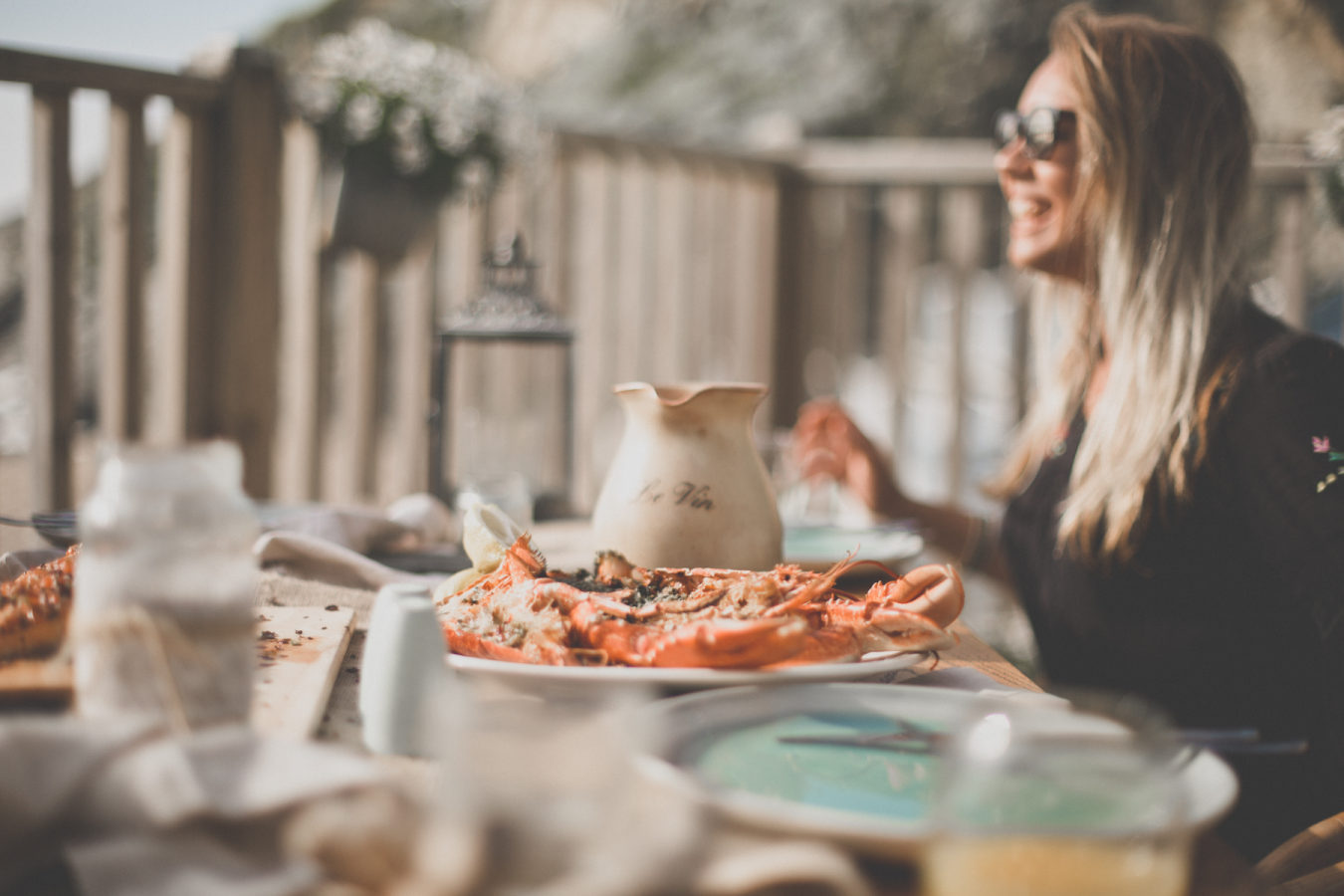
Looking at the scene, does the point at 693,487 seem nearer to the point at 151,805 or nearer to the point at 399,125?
the point at 151,805

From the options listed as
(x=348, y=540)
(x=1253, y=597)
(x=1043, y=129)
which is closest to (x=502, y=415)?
(x=348, y=540)

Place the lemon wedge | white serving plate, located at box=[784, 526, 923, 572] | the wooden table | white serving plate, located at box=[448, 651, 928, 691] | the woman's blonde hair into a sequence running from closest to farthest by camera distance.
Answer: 1. the wooden table
2. white serving plate, located at box=[448, 651, 928, 691]
3. the lemon wedge
4. white serving plate, located at box=[784, 526, 923, 572]
5. the woman's blonde hair

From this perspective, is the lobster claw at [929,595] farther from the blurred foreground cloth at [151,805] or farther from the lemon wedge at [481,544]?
the blurred foreground cloth at [151,805]

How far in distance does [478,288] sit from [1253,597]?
7.03 feet

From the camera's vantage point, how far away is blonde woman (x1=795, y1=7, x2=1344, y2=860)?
1392 mm

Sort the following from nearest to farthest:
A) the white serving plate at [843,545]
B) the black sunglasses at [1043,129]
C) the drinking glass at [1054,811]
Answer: the drinking glass at [1054,811], the white serving plate at [843,545], the black sunglasses at [1043,129]

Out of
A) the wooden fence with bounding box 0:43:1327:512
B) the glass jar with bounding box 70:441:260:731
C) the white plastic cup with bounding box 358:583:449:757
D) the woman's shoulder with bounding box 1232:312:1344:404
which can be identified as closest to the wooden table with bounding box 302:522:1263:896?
the white plastic cup with bounding box 358:583:449:757

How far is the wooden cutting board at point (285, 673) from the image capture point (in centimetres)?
68

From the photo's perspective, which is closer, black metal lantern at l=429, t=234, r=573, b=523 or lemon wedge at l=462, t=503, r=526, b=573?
lemon wedge at l=462, t=503, r=526, b=573

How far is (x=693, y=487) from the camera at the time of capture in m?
1.07

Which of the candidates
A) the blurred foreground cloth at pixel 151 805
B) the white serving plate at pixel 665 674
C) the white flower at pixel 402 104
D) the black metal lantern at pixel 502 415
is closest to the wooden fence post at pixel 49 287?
the white flower at pixel 402 104

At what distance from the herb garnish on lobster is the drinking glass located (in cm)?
34

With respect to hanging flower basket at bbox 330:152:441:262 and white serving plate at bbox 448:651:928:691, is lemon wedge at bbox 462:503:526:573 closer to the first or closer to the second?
white serving plate at bbox 448:651:928:691

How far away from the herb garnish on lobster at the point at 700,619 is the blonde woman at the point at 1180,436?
0.76 meters
